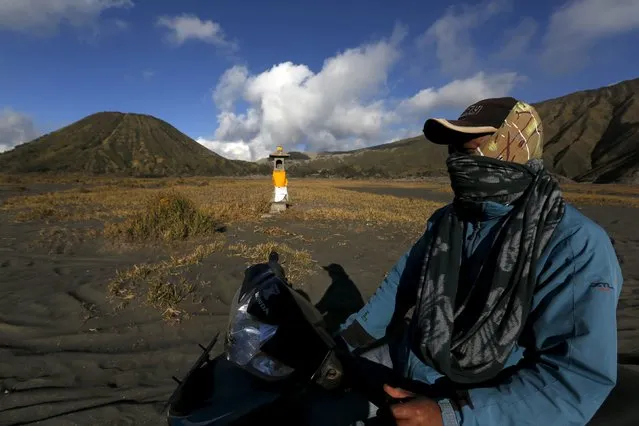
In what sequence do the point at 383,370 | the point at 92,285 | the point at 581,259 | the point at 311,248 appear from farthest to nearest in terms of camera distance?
the point at 311,248 → the point at 92,285 → the point at 383,370 → the point at 581,259

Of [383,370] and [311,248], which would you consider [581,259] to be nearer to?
[383,370]

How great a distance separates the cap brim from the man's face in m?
0.03

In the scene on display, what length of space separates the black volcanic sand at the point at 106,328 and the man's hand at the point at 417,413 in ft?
1.98

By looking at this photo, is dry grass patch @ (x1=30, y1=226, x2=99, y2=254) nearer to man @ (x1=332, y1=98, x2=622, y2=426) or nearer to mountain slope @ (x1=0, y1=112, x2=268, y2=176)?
man @ (x1=332, y1=98, x2=622, y2=426)

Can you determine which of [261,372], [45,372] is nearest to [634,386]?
[261,372]

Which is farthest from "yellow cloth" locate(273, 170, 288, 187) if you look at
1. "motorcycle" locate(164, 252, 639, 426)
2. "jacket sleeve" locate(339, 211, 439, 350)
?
"motorcycle" locate(164, 252, 639, 426)

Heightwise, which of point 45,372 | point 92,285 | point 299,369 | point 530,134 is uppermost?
point 530,134

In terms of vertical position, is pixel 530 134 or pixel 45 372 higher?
pixel 530 134

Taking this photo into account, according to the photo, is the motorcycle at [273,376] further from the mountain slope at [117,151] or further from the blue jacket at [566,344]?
the mountain slope at [117,151]

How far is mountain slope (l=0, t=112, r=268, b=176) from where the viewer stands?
8774 cm

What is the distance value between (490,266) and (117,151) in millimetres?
121195

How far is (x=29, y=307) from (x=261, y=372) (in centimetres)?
421

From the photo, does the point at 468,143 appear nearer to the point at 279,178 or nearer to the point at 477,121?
the point at 477,121

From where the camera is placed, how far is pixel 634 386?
1.42m
